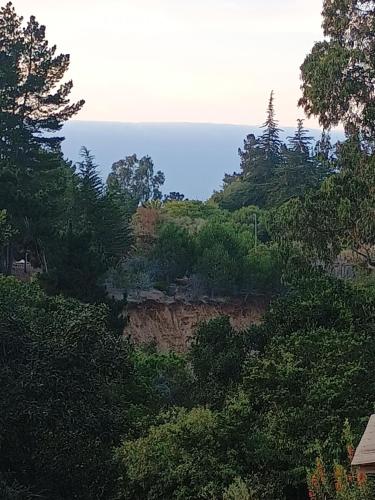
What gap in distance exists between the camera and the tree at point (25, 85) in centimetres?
2388

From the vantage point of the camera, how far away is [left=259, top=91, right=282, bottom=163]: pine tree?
49.3 meters

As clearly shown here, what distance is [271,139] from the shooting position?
50.8 m

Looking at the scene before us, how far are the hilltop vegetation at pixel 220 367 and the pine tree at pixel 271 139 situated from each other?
92.6 feet

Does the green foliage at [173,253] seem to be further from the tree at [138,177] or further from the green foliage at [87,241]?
the tree at [138,177]

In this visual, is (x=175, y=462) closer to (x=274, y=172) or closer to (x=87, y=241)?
(x=87, y=241)

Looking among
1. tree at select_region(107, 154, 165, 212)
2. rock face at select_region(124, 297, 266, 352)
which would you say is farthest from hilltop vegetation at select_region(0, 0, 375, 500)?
tree at select_region(107, 154, 165, 212)

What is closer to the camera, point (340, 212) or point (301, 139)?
point (340, 212)

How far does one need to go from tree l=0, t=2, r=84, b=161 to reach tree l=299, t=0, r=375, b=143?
13547 millimetres

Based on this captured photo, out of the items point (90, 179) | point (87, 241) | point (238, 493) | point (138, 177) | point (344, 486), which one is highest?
point (90, 179)

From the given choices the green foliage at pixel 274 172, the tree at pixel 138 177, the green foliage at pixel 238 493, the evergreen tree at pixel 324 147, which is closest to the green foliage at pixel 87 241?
the evergreen tree at pixel 324 147

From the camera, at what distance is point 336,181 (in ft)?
43.3

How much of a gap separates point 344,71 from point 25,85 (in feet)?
48.3

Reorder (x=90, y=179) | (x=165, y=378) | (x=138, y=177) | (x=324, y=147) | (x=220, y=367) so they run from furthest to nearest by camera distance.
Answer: (x=138, y=177), (x=90, y=179), (x=324, y=147), (x=165, y=378), (x=220, y=367)

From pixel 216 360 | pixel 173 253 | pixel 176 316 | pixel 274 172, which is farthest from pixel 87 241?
pixel 274 172
